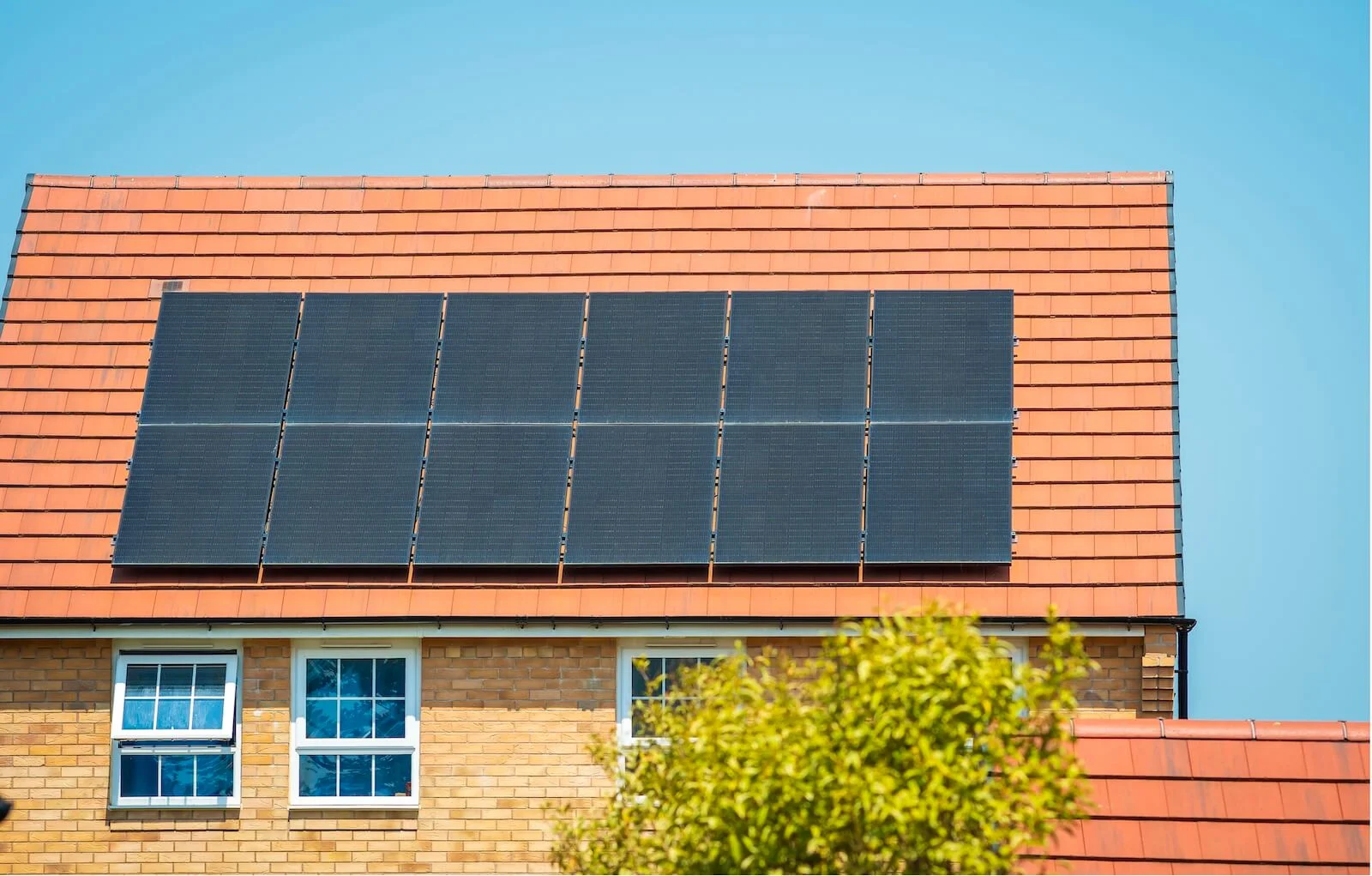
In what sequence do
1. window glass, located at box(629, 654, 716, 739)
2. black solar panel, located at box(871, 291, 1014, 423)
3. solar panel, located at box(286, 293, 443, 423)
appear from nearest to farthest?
window glass, located at box(629, 654, 716, 739), black solar panel, located at box(871, 291, 1014, 423), solar panel, located at box(286, 293, 443, 423)

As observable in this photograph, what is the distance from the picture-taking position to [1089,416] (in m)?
15.8

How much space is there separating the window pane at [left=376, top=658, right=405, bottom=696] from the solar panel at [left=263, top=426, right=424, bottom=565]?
87 centimetres

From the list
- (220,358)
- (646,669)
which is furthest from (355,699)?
(220,358)

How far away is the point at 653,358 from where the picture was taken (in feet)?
53.0

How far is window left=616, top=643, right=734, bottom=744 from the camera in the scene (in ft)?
48.1

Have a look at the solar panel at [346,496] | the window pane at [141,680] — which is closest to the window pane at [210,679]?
the window pane at [141,680]

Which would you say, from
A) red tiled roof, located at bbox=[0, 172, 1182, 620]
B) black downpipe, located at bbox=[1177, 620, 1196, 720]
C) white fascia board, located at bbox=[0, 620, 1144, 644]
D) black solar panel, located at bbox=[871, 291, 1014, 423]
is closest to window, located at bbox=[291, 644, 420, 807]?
white fascia board, located at bbox=[0, 620, 1144, 644]

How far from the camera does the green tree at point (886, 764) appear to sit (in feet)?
27.7

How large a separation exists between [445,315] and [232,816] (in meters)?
5.16

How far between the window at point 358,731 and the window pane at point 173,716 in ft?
3.12

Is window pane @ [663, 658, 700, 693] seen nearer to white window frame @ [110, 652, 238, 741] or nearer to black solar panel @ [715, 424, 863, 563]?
black solar panel @ [715, 424, 863, 563]

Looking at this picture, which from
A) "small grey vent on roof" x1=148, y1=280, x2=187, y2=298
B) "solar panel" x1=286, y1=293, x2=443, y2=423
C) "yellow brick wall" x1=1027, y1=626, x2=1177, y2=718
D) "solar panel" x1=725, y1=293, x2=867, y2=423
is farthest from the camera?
"small grey vent on roof" x1=148, y1=280, x2=187, y2=298

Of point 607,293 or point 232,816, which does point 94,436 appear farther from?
point 607,293

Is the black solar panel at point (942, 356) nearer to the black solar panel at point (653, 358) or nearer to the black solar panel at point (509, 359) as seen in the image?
the black solar panel at point (653, 358)
